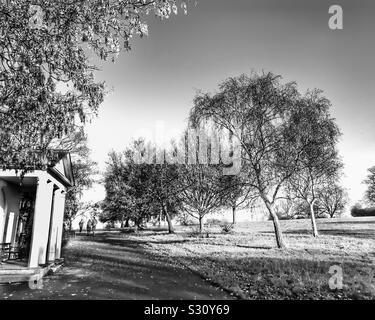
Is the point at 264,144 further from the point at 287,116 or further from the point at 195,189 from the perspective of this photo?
the point at 195,189

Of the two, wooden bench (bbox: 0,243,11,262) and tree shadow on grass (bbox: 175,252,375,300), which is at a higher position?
wooden bench (bbox: 0,243,11,262)

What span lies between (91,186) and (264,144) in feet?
84.8

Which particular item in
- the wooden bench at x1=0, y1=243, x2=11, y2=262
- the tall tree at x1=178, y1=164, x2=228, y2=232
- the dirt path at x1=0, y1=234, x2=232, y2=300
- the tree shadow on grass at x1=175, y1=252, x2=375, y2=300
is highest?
the tall tree at x1=178, y1=164, x2=228, y2=232

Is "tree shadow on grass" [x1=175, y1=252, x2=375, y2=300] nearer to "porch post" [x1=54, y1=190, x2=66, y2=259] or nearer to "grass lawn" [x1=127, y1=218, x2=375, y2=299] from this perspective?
"grass lawn" [x1=127, y1=218, x2=375, y2=299]

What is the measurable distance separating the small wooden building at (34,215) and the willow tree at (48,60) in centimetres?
505

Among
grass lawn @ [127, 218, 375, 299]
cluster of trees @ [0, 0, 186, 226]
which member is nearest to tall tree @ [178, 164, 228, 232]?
grass lawn @ [127, 218, 375, 299]

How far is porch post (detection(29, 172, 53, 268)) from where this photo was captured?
41.9 ft

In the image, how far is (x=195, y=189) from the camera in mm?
34938

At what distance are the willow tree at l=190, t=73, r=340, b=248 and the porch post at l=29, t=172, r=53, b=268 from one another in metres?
11.3

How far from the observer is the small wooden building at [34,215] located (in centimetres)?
1331

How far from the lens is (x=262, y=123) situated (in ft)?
69.2

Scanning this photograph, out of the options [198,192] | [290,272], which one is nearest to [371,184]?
[198,192]

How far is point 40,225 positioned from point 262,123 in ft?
49.9
